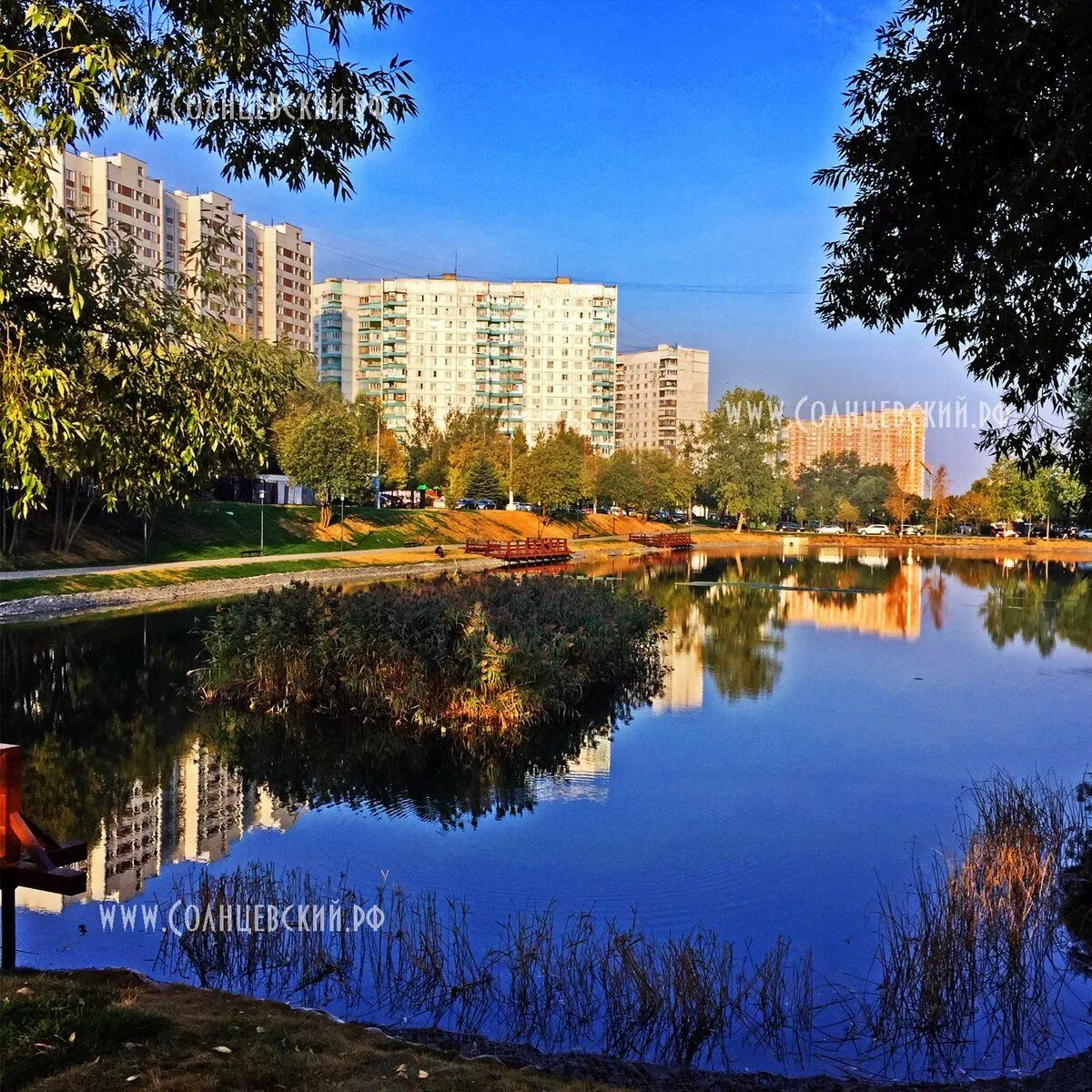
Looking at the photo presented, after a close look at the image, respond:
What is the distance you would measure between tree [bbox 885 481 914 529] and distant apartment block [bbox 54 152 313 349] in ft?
214

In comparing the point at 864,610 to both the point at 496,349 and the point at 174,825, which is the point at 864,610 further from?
the point at 496,349

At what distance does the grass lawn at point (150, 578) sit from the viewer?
31.4m

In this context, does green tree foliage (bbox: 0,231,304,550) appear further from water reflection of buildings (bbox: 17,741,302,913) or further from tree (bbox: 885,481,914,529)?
tree (bbox: 885,481,914,529)

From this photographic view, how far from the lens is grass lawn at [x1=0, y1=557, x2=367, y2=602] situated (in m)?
31.4

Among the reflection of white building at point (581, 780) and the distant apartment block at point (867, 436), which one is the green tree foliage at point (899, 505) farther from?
the reflection of white building at point (581, 780)

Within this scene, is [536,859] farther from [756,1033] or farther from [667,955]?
[756,1033]

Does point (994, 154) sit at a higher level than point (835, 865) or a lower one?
higher

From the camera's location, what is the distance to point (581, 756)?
15.4 metres

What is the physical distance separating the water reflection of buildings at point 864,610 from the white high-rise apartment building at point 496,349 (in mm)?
102902

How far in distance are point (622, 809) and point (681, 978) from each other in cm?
541

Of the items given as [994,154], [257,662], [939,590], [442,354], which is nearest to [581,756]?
[257,662]

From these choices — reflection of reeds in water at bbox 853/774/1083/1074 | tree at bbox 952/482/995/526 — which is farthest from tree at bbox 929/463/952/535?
reflection of reeds in water at bbox 853/774/1083/1074

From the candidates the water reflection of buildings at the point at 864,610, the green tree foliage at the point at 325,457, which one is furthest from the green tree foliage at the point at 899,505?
the green tree foliage at the point at 325,457

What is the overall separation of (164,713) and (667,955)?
37.3ft
